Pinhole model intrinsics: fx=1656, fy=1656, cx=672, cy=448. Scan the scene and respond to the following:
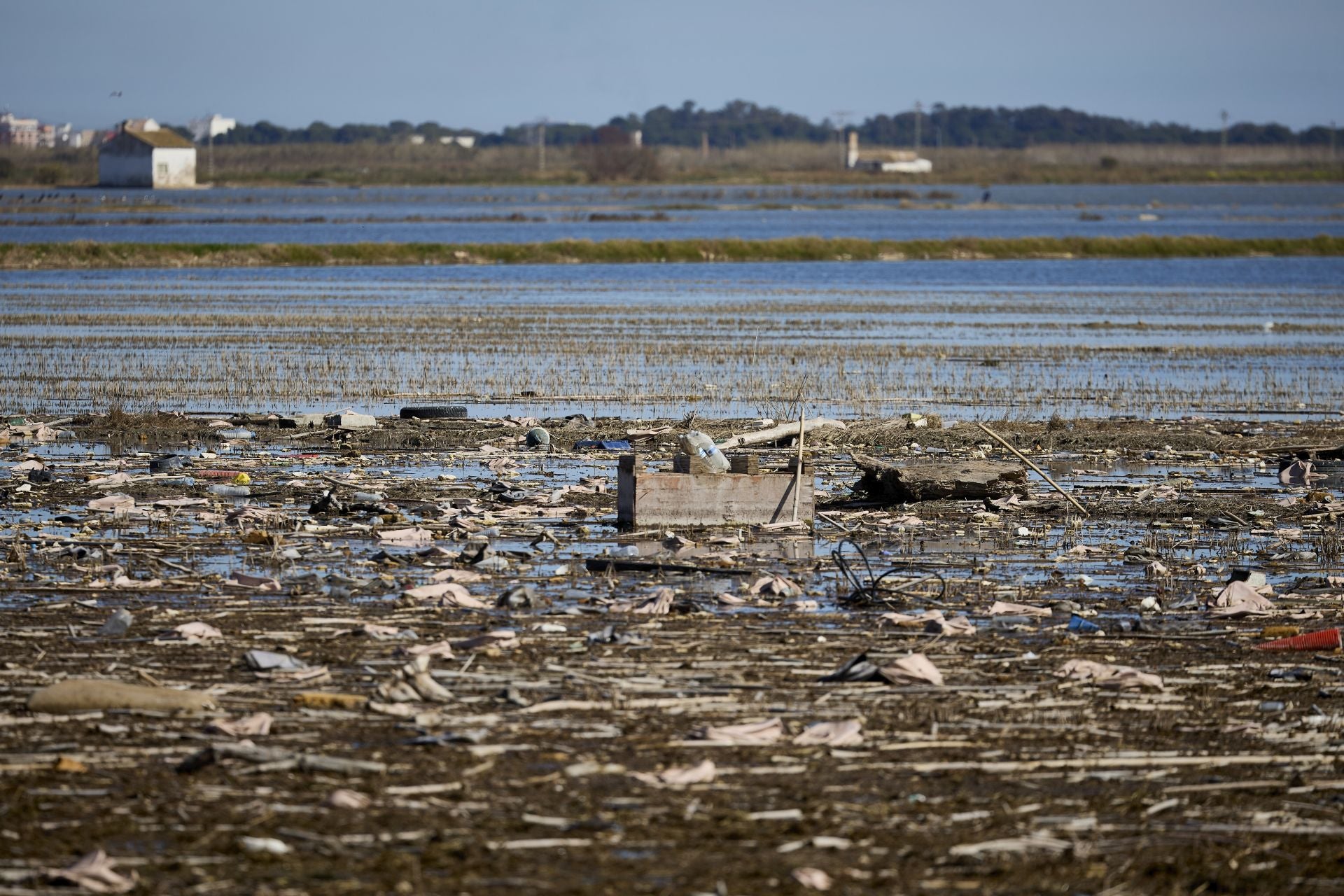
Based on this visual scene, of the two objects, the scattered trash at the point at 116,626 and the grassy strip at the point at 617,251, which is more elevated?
the grassy strip at the point at 617,251

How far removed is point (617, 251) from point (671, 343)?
3375cm

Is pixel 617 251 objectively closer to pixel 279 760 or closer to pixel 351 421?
pixel 351 421

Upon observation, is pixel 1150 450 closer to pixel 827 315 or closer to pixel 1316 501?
pixel 1316 501

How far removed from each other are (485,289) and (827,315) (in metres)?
12.8

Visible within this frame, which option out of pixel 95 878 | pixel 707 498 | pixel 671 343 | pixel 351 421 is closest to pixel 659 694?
pixel 95 878

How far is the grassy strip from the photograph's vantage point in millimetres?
60281

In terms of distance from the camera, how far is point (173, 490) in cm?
1603

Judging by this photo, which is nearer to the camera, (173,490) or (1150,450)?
(173,490)

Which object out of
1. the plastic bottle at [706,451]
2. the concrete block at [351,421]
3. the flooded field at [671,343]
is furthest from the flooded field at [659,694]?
the flooded field at [671,343]

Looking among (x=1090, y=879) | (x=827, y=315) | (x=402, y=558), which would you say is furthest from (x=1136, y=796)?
(x=827, y=315)

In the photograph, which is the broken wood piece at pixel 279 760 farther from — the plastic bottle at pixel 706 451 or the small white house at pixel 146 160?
the small white house at pixel 146 160

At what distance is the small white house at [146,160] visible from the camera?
521 feet

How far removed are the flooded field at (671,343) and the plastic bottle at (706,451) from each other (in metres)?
7.54

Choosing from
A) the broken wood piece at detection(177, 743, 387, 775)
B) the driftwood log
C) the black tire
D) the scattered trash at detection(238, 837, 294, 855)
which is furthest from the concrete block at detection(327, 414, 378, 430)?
the scattered trash at detection(238, 837, 294, 855)
